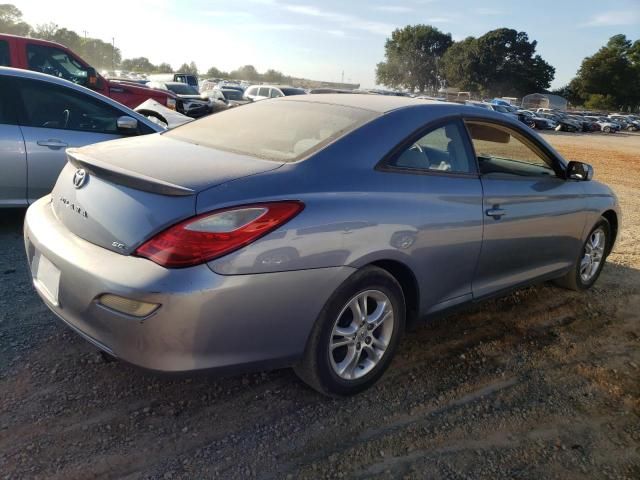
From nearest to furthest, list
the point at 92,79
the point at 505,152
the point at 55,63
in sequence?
the point at 505,152
the point at 55,63
the point at 92,79

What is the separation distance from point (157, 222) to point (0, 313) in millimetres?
1881

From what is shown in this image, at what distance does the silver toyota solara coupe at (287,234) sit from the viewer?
7.02ft

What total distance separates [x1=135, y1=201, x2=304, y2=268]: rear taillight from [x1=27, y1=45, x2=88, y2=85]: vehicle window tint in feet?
26.9

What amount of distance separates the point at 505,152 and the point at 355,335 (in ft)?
6.38

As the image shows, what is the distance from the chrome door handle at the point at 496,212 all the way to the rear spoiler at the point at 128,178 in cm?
186

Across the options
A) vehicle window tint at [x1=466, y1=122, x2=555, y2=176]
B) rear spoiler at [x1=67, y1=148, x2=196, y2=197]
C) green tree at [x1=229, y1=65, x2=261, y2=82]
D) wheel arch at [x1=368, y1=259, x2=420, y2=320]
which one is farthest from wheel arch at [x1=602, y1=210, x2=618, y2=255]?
green tree at [x1=229, y1=65, x2=261, y2=82]

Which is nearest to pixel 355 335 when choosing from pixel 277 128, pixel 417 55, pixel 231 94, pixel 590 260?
pixel 277 128

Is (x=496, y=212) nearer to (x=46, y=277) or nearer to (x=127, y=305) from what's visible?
(x=127, y=305)

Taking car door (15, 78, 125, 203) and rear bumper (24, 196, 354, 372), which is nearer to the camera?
rear bumper (24, 196, 354, 372)

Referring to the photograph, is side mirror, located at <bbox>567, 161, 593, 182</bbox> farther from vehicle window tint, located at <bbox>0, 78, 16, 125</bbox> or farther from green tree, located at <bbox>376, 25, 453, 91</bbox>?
green tree, located at <bbox>376, 25, 453, 91</bbox>

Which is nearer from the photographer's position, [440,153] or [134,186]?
[134,186]

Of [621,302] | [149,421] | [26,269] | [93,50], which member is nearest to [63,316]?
[149,421]

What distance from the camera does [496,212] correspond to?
3279mm

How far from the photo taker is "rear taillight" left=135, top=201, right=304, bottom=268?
2.10 meters
